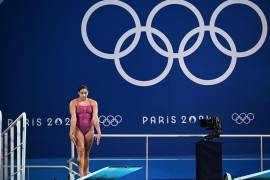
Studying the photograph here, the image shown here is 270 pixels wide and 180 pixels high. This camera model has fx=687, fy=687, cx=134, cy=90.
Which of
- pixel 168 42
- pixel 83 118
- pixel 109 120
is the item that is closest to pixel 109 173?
pixel 83 118

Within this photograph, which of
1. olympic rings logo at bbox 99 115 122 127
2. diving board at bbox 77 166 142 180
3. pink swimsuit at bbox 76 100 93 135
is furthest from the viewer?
olympic rings logo at bbox 99 115 122 127

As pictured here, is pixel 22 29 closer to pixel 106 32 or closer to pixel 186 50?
pixel 106 32

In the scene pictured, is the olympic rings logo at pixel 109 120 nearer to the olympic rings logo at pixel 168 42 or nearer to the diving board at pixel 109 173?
the olympic rings logo at pixel 168 42

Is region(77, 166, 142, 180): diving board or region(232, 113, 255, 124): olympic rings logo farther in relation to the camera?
region(232, 113, 255, 124): olympic rings logo

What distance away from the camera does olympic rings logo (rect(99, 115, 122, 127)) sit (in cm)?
1260

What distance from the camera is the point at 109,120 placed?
12633 millimetres

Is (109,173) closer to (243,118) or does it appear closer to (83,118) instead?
(83,118)

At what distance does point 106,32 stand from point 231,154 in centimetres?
325

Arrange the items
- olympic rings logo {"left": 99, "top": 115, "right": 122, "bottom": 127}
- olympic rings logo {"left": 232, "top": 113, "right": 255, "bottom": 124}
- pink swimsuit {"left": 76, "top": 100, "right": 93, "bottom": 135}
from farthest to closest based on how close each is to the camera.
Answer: olympic rings logo {"left": 232, "top": 113, "right": 255, "bottom": 124} → olympic rings logo {"left": 99, "top": 115, "right": 122, "bottom": 127} → pink swimsuit {"left": 76, "top": 100, "right": 93, "bottom": 135}

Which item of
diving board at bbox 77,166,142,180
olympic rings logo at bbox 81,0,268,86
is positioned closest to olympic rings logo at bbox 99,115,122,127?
olympic rings logo at bbox 81,0,268,86

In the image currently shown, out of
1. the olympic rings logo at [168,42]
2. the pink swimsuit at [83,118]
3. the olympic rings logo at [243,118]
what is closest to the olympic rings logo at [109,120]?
the olympic rings logo at [168,42]

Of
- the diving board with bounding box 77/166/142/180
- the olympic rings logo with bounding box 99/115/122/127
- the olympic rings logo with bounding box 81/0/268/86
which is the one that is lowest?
the diving board with bounding box 77/166/142/180

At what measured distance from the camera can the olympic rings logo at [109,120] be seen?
41.3 ft

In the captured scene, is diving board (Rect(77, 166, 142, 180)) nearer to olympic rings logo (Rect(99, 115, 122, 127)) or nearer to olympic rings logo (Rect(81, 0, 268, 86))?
olympic rings logo (Rect(99, 115, 122, 127))
